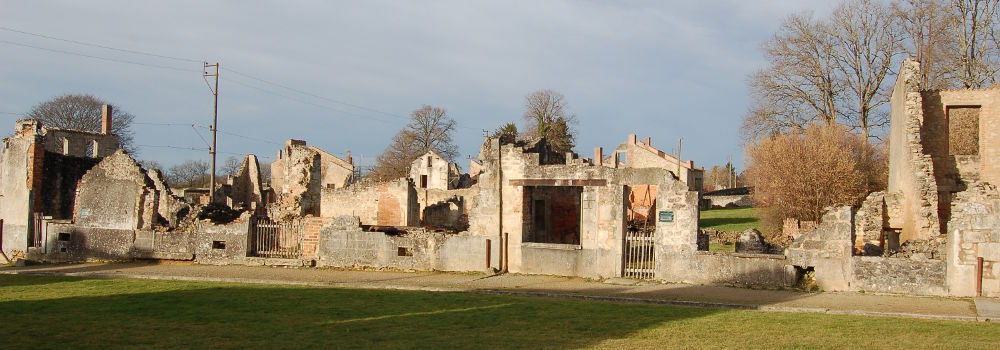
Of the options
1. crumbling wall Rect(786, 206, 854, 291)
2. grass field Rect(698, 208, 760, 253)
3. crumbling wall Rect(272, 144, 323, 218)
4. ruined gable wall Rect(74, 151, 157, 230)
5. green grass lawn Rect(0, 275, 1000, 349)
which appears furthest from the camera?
grass field Rect(698, 208, 760, 253)

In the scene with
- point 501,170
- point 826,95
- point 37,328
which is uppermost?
point 826,95

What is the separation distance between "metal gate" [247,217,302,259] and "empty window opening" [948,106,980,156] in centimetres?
2388

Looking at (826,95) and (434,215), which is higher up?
(826,95)

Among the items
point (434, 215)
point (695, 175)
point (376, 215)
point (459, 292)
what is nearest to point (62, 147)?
point (376, 215)

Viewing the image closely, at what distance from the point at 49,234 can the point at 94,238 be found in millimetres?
1459

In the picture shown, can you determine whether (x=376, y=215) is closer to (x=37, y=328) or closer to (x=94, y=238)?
(x=94, y=238)

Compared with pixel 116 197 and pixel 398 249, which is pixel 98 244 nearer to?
pixel 116 197

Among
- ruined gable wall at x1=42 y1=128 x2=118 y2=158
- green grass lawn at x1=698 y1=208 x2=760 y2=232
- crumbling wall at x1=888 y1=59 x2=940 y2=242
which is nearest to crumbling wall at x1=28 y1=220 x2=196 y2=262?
ruined gable wall at x1=42 y1=128 x2=118 y2=158

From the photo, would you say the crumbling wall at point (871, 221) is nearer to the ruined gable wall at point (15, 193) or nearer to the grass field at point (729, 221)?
the grass field at point (729, 221)

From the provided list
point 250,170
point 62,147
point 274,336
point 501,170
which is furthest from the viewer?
point 250,170

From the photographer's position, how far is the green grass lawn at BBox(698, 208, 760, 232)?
39.2 m

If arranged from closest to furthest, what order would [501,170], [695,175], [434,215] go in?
[501,170] → [434,215] → [695,175]

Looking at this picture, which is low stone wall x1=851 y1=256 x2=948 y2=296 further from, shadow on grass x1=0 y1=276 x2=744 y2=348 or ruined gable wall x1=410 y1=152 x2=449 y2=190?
ruined gable wall x1=410 y1=152 x2=449 y2=190

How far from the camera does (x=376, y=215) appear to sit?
133 ft
